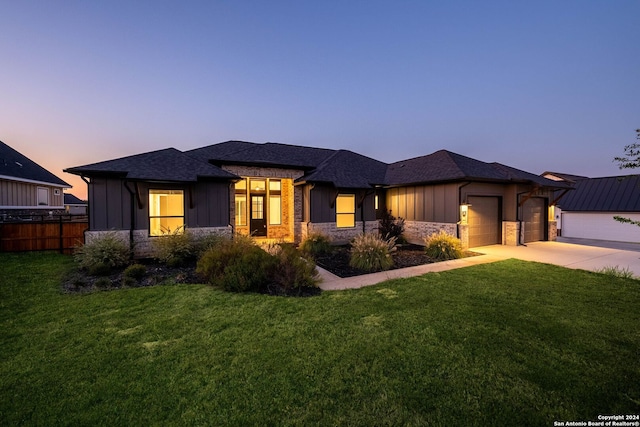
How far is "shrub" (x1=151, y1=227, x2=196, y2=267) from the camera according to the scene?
317 inches

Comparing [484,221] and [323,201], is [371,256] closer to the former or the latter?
[323,201]

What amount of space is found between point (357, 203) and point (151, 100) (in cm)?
1299

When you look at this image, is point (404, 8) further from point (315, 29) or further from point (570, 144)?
point (570, 144)

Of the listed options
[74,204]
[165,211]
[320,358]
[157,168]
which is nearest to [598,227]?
[320,358]

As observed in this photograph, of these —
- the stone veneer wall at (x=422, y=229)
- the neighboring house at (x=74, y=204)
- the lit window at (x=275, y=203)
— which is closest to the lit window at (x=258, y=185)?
the lit window at (x=275, y=203)

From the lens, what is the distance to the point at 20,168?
15500mm

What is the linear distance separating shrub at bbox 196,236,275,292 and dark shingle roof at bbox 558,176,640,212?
58.1 feet

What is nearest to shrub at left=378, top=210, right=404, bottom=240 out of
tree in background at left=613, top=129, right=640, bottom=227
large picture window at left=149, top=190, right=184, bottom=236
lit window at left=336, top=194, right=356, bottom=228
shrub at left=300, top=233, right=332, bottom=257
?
lit window at left=336, top=194, right=356, bottom=228

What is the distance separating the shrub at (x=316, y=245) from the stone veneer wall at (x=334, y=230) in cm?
118

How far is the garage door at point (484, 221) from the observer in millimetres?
11759

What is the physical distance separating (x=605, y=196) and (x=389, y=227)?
13995 millimetres

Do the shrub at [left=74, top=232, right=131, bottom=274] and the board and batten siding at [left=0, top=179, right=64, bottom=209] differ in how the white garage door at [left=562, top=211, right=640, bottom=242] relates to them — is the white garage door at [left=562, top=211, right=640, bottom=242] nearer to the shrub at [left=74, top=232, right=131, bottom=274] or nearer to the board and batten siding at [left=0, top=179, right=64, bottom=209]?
the shrub at [left=74, top=232, right=131, bottom=274]

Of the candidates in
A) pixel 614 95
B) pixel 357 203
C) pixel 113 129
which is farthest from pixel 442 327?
pixel 614 95

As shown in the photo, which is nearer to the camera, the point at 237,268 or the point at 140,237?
the point at 237,268
